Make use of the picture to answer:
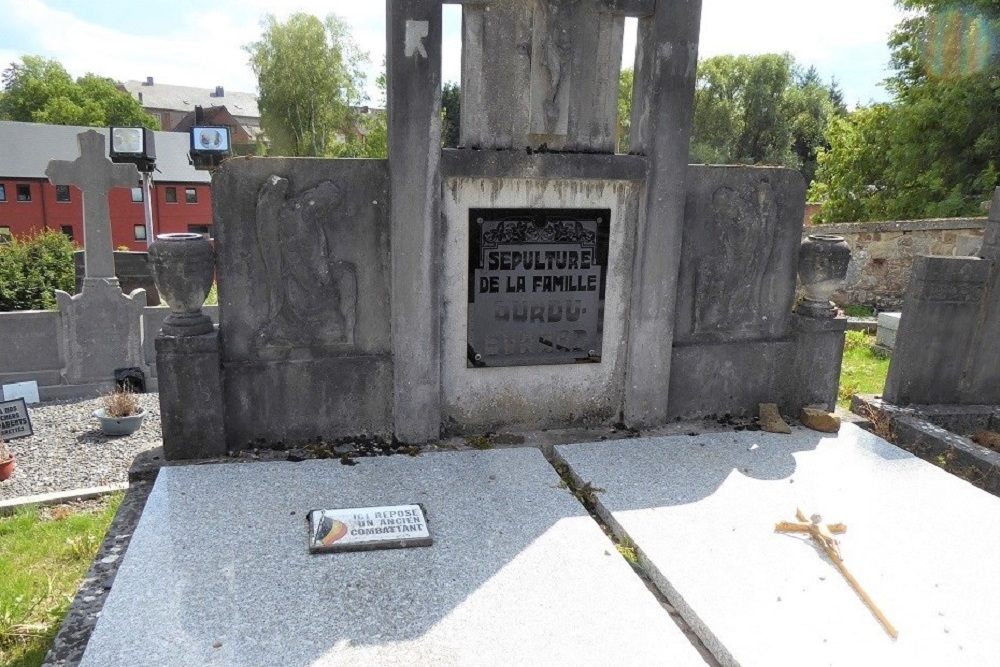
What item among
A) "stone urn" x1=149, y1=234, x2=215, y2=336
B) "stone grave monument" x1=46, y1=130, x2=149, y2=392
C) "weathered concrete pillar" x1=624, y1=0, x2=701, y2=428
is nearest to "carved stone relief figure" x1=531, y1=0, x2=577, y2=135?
"weathered concrete pillar" x1=624, y1=0, x2=701, y2=428

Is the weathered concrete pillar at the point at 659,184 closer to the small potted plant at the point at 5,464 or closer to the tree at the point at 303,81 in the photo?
the small potted plant at the point at 5,464

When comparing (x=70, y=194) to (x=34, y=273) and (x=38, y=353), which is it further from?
(x=38, y=353)

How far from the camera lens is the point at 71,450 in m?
6.55

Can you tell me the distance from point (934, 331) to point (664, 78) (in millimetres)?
2795

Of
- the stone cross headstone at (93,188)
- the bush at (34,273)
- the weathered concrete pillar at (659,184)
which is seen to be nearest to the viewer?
the weathered concrete pillar at (659,184)

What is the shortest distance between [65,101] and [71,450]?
159ft

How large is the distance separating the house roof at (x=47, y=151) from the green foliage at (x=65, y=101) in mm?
13134

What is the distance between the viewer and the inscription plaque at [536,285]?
4.24 m

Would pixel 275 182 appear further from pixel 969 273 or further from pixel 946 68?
pixel 946 68

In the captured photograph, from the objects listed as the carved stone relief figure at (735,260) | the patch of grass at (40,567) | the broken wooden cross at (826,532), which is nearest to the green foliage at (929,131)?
the carved stone relief figure at (735,260)

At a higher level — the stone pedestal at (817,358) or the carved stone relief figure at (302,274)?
the carved stone relief figure at (302,274)

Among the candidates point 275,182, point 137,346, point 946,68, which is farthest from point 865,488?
point 946,68

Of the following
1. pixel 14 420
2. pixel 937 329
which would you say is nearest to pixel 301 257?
pixel 937 329

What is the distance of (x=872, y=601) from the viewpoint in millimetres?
2729
